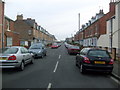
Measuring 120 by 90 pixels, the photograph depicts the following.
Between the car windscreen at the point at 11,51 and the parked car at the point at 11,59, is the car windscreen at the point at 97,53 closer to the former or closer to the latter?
the parked car at the point at 11,59

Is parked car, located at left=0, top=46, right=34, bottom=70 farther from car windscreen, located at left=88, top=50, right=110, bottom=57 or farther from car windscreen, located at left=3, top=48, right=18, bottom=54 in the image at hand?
car windscreen, located at left=88, top=50, right=110, bottom=57

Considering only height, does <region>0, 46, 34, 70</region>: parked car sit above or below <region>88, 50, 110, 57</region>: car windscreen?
below

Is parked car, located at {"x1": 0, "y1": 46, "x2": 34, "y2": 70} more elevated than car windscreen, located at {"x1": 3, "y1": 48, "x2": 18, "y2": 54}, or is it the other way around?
car windscreen, located at {"x1": 3, "y1": 48, "x2": 18, "y2": 54}

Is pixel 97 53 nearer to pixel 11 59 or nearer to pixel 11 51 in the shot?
pixel 11 59

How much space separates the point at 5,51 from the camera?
9195mm

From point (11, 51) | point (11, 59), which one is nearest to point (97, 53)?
point (11, 59)

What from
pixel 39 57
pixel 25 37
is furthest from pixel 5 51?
pixel 25 37

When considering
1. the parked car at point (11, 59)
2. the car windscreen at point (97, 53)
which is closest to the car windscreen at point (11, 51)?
the parked car at point (11, 59)

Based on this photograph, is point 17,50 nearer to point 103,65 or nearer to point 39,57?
point 103,65

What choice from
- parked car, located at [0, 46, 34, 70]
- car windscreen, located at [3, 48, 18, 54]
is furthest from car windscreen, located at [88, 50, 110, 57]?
car windscreen, located at [3, 48, 18, 54]

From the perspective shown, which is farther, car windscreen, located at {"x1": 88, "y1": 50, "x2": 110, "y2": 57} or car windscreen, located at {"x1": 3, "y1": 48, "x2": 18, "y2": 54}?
car windscreen, located at {"x1": 3, "y1": 48, "x2": 18, "y2": 54}

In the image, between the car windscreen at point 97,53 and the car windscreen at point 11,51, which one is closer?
the car windscreen at point 97,53

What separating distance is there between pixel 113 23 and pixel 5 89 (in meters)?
14.5

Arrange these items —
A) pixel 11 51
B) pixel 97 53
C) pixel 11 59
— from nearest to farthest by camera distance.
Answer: pixel 11 59
pixel 97 53
pixel 11 51
